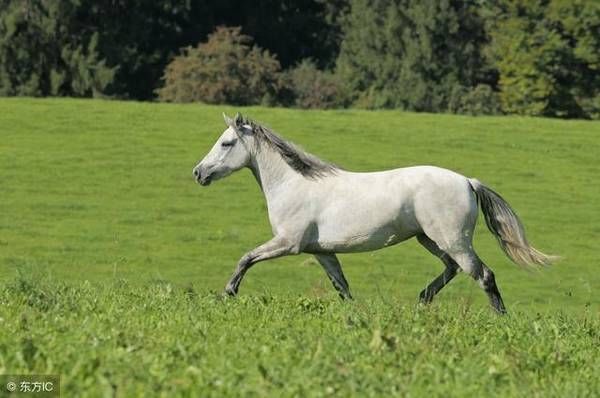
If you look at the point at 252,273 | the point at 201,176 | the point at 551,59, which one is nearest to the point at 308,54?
the point at 551,59

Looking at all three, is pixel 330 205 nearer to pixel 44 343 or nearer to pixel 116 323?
pixel 116 323

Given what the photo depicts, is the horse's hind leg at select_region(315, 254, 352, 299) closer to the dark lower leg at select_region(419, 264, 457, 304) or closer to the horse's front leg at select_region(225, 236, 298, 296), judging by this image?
the horse's front leg at select_region(225, 236, 298, 296)

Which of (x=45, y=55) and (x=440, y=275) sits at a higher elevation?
(x=440, y=275)

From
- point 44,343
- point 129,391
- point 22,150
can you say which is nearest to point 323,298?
point 44,343

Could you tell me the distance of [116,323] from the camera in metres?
8.48

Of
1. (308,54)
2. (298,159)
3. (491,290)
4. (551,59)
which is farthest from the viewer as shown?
(308,54)

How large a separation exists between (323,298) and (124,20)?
189 ft

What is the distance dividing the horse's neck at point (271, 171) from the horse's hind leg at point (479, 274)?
1.77 m

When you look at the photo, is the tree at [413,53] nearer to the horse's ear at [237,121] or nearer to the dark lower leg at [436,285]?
the horse's ear at [237,121]

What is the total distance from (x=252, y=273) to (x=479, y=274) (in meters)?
11.7

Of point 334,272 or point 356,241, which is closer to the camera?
point 356,241

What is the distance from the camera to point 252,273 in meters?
23.8

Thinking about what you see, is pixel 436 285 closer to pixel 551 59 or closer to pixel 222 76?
pixel 222 76

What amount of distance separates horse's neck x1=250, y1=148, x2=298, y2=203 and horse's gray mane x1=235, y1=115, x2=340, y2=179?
0.18 feet
